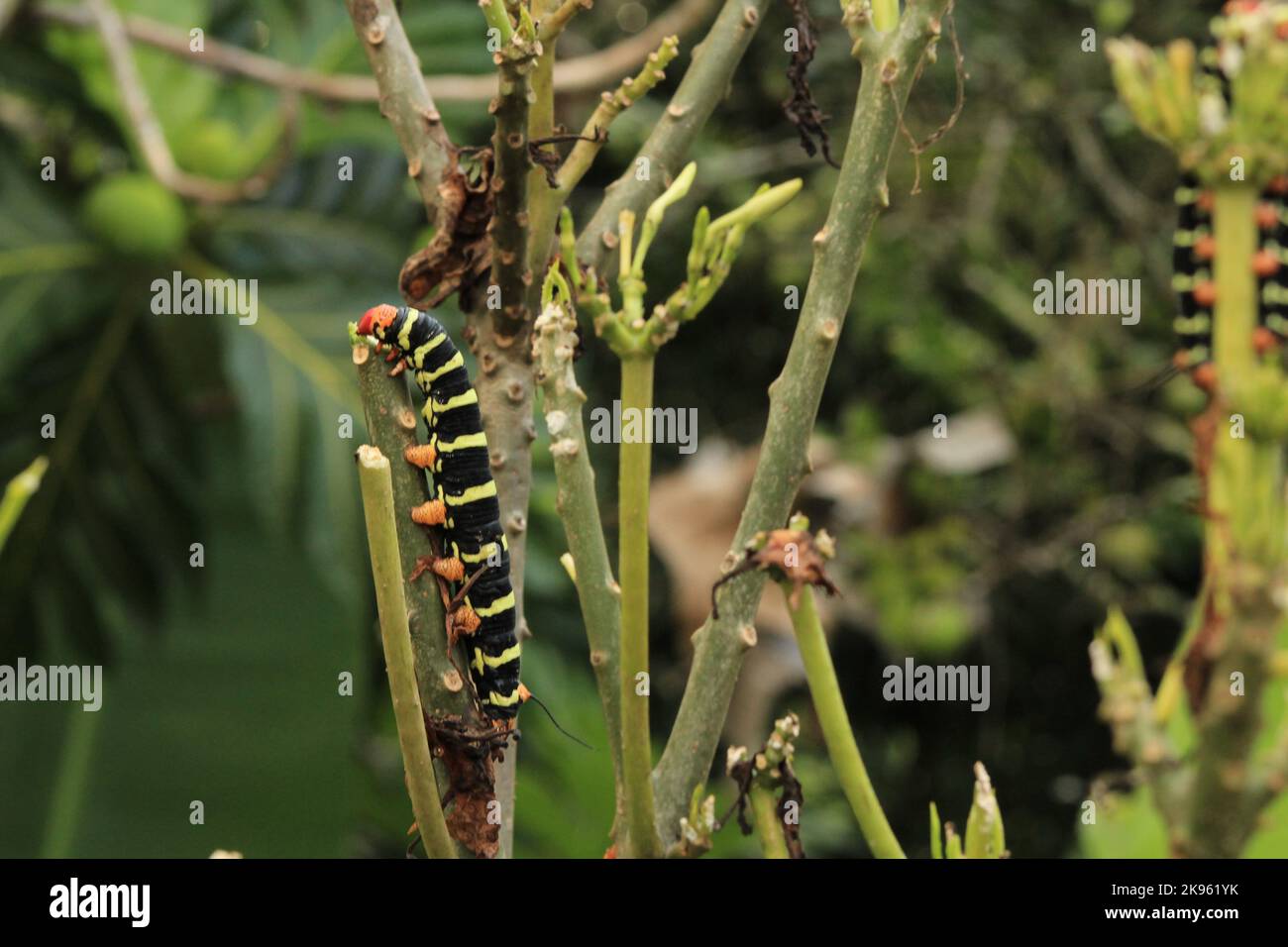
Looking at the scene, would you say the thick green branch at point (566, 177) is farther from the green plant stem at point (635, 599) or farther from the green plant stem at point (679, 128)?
the green plant stem at point (635, 599)

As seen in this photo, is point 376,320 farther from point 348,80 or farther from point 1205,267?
point 348,80

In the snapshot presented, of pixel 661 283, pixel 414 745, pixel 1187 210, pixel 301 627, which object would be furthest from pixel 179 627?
pixel 414 745

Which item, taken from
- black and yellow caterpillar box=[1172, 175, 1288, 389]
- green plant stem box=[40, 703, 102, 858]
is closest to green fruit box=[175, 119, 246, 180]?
green plant stem box=[40, 703, 102, 858]

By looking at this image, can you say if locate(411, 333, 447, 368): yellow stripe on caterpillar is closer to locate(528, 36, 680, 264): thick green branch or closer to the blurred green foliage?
locate(528, 36, 680, 264): thick green branch

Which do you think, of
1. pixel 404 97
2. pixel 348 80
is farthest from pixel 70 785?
pixel 404 97

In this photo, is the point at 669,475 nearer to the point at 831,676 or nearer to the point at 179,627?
the point at 179,627
